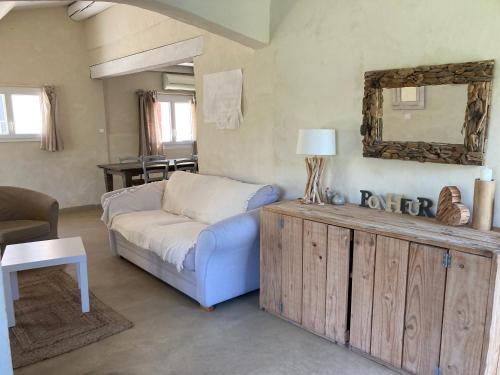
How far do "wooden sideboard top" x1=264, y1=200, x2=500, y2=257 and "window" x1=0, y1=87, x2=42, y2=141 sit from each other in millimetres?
4939

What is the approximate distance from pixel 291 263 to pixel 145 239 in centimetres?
136

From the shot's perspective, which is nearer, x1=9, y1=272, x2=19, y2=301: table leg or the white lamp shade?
the white lamp shade

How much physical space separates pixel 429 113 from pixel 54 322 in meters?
2.92

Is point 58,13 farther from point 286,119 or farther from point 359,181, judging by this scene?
point 359,181

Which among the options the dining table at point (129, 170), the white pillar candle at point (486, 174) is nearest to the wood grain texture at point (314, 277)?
the white pillar candle at point (486, 174)

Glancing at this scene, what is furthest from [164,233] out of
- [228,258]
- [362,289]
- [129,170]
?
[129,170]

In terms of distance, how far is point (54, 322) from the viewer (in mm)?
2811

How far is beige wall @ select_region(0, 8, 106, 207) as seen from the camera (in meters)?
5.83

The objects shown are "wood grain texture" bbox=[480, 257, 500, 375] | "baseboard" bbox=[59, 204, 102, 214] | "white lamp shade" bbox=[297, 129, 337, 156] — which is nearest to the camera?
"wood grain texture" bbox=[480, 257, 500, 375]

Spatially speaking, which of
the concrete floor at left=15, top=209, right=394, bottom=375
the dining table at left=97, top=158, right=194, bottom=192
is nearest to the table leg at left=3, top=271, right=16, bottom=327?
the concrete floor at left=15, top=209, right=394, bottom=375

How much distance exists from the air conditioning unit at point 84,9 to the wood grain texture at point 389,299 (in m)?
5.12

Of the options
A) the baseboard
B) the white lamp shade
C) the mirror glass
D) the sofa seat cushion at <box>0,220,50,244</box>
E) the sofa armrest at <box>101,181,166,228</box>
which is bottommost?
the baseboard

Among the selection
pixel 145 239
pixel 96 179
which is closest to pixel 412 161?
pixel 145 239

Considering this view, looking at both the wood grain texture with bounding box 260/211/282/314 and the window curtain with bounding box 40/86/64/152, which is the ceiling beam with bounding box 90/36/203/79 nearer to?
the window curtain with bounding box 40/86/64/152
